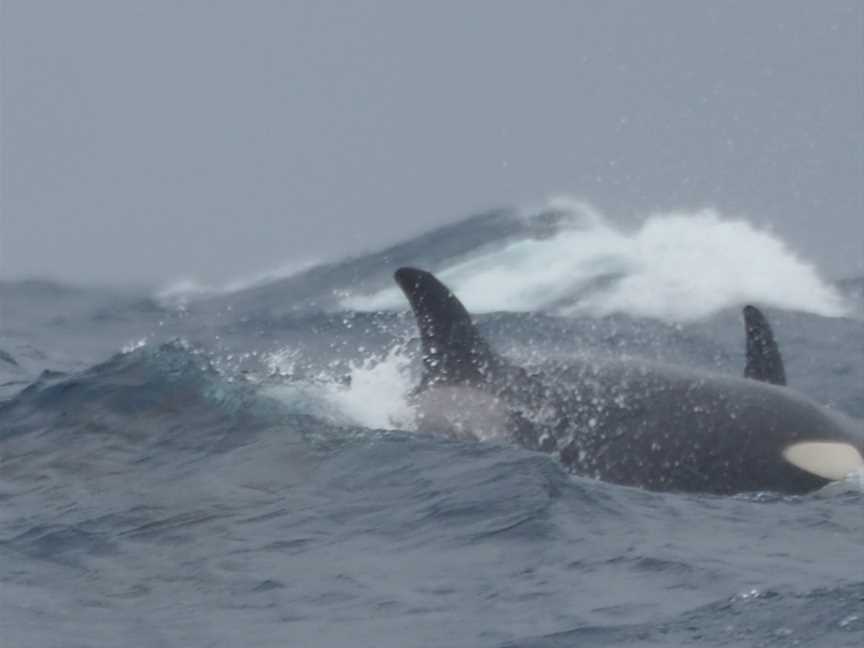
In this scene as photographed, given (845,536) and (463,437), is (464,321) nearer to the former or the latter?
(463,437)

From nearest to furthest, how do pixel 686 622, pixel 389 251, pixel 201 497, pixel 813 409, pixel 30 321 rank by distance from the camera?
pixel 686 622
pixel 201 497
pixel 813 409
pixel 30 321
pixel 389 251

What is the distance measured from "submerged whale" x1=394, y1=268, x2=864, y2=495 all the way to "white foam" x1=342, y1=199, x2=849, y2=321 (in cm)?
1007

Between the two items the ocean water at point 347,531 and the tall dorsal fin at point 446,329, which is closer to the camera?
the ocean water at point 347,531

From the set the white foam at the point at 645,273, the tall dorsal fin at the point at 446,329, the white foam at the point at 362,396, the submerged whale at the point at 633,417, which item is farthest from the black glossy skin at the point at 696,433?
the white foam at the point at 645,273

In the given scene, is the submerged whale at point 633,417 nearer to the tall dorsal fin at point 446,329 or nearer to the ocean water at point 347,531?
the tall dorsal fin at point 446,329

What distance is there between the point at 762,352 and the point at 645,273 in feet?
38.6

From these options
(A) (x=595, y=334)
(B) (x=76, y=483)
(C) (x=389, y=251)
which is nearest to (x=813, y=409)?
(B) (x=76, y=483)

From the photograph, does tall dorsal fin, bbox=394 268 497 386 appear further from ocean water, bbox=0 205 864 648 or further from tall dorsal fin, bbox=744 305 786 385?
tall dorsal fin, bbox=744 305 786 385

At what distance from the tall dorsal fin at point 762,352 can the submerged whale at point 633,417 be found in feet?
1.58

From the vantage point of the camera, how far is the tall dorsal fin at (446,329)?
520 inches

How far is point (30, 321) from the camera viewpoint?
24.5 meters

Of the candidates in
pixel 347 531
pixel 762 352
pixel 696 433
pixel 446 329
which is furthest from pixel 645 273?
pixel 347 531

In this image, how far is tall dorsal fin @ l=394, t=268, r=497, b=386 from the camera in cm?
1320

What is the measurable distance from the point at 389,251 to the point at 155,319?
16.3 ft
